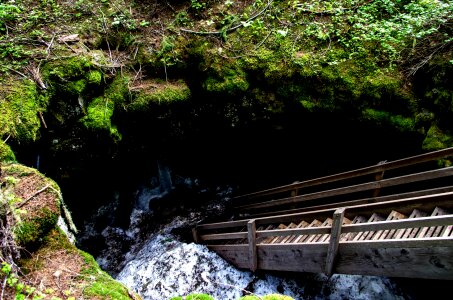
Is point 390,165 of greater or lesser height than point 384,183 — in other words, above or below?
above

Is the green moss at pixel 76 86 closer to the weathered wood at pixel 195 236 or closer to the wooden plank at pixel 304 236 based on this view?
the weathered wood at pixel 195 236

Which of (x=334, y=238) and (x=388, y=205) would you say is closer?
(x=334, y=238)

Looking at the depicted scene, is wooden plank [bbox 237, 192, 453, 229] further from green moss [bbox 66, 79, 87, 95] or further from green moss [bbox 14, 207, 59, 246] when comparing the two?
green moss [bbox 66, 79, 87, 95]

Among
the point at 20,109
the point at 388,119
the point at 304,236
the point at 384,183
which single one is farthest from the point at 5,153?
the point at 388,119

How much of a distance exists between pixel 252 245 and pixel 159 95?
161 inches

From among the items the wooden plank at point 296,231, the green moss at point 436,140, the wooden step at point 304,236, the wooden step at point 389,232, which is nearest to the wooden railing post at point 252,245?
the wooden plank at point 296,231

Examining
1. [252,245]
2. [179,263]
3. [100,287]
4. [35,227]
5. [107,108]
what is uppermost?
[107,108]

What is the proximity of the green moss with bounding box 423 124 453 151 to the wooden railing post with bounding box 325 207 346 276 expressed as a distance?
2624mm

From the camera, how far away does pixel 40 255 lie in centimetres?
305

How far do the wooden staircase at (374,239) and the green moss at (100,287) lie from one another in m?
3.16

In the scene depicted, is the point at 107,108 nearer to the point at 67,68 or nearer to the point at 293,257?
the point at 67,68

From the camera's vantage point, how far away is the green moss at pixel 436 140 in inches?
217

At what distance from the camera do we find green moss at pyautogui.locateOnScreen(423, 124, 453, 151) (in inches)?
217

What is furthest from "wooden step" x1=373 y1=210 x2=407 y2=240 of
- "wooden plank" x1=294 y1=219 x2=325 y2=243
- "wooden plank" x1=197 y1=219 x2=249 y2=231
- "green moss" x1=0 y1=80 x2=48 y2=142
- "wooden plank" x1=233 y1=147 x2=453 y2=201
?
"green moss" x1=0 y1=80 x2=48 y2=142
